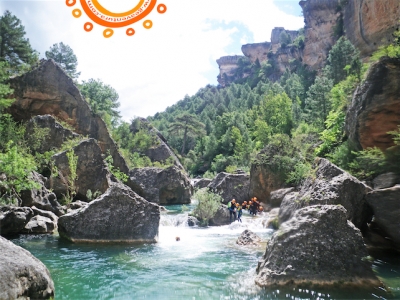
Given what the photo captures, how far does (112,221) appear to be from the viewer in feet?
46.1

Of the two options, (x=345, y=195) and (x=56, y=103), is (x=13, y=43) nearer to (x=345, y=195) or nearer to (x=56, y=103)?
(x=56, y=103)

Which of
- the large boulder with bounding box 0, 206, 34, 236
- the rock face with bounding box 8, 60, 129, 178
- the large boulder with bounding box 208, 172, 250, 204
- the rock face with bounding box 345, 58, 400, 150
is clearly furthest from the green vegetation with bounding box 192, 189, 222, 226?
the rock face with bounding box 8, 60, 129, 178

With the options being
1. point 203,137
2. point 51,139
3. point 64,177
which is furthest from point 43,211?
point 203,137

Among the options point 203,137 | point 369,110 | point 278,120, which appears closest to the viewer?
point 369,110

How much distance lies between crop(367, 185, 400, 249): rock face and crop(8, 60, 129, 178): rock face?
25148 millimetres

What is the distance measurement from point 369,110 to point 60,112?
96.4ft

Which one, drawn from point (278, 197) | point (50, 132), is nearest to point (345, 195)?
point (278, 197)

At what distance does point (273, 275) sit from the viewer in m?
7.96

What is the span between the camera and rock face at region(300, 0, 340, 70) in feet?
248

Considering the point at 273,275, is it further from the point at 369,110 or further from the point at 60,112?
the point at 60,112

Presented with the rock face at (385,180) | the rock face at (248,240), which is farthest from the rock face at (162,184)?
the rock face at (385,180)

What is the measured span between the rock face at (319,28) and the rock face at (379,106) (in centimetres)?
6620

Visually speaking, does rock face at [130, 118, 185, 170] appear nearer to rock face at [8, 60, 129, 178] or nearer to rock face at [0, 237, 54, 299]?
rock face at [8, 60, 129, 178]

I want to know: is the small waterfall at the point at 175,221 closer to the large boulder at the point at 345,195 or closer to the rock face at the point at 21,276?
the large boulder at the point at 345,195
